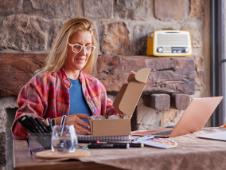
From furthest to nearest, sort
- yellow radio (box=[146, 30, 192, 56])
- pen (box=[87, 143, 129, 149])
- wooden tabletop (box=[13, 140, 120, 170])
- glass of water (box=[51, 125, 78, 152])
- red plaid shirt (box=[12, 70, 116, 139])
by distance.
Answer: yellow radio (box=[146, 30, 192, 56]), red plaid shirt (box=[12, 70, 116, 139]), pen (box=[87, 143, 129, 149]), glass of water (box=[51, 125, 78, 152]), wooden tabletop (box=[13, 140, 120, 170])

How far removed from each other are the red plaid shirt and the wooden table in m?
0.41

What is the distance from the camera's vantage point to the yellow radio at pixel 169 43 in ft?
8.88

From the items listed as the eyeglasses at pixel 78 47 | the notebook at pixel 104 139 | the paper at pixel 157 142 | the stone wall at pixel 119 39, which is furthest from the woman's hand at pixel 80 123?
the stone wall at pixel 119 39

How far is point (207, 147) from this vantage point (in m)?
1.36

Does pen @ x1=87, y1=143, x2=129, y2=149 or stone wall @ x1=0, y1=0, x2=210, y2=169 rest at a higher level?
stone wall @ x1=0, y1=0, x2=210, y2=169

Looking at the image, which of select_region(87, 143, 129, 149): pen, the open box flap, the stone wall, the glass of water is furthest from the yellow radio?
the glass of water

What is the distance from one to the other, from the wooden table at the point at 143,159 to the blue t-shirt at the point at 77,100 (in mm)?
576

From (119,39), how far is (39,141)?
1.49 m

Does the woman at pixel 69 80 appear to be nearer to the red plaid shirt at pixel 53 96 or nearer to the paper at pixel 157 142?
the red plaid shirt at pixel 53 96

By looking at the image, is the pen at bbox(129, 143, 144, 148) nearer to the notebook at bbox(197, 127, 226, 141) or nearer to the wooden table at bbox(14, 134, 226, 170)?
the wooden table at bbox(14, 134, 226, 170)

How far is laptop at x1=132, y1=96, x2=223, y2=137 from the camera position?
1.54 meters

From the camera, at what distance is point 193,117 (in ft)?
5.30

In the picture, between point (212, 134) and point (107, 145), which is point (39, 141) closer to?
point (107, 145)

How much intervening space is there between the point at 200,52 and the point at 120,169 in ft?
6.30
